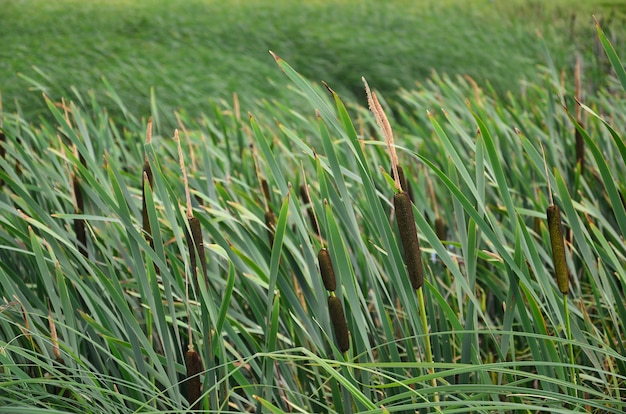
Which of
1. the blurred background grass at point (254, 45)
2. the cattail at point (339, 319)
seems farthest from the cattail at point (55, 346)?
the blurred background grass at point (254, 45)

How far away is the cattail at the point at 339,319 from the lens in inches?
43.9

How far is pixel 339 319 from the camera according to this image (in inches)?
44.1

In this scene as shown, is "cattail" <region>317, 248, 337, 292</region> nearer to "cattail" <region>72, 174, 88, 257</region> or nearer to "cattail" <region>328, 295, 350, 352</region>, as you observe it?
"cattail" <region>328, 295, 350, 352</region>

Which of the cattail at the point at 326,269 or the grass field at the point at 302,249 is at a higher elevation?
the cattail at the point at 326,269

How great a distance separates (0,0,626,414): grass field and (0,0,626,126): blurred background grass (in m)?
0.06

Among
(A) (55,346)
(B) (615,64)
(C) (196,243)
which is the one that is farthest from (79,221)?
(B) (615,64)

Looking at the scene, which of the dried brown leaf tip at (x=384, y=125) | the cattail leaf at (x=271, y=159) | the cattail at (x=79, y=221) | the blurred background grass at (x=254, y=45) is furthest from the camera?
the blurred background grass at (x=254, y=45)

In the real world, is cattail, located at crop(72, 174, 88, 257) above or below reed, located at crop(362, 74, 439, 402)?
below

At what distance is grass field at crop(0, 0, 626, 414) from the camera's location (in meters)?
1.14

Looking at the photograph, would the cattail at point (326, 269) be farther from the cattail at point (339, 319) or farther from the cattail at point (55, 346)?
the cattail at point (55, 346)

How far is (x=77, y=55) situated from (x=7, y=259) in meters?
4.80

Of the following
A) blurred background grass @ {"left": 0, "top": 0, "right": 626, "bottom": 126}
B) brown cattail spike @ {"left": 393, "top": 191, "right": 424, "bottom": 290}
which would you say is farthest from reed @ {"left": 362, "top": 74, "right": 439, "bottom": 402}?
blurred background grass @ {"left": 0, "top": 0, "right": 626, "bottom": 126}

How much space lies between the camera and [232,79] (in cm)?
574

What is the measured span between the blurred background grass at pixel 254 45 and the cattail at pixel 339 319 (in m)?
4.07
